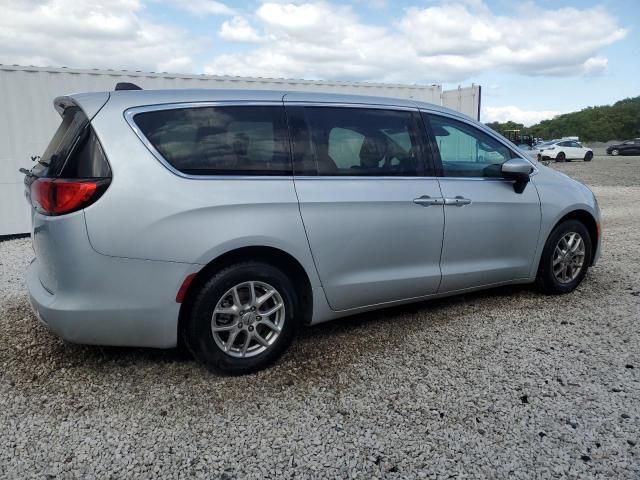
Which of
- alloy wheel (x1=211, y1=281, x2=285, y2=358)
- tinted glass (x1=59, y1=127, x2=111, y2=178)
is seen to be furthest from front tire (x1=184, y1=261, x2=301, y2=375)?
tinted glass (x1=59, y1=127, x2=111, y2=178)

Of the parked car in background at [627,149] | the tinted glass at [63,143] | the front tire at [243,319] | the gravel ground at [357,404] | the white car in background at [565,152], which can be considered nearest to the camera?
the gravel ground at [357,404]

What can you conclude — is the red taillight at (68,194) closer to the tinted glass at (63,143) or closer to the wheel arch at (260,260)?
the tinted glass at (63,143)

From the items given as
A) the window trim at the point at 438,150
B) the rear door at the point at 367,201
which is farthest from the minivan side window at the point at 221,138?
the window trim at the point at 438,150

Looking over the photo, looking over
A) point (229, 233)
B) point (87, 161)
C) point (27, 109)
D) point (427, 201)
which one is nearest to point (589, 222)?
point (427, 201)

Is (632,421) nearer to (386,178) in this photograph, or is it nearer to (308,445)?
(308,445)

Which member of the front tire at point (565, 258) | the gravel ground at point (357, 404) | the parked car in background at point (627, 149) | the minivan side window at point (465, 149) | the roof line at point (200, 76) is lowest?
the parked car in background at point (627, 149)

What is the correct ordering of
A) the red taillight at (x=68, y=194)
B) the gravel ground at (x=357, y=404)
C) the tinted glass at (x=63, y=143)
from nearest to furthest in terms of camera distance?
1. the gravel ground at (x=357, y=404)
2. the red taillight at (x=68, y=194)
3. the tinted glass at (x=63, y=143)

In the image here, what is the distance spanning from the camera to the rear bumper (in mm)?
2754

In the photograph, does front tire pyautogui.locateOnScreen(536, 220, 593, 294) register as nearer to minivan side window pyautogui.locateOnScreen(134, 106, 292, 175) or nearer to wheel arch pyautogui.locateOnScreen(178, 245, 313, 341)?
wheel arch pyautogui.locateOnScreen(178, 245, 313, 341)

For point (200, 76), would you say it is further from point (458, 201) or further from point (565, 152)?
point (565, 152)

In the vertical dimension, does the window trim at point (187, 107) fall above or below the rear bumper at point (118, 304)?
above

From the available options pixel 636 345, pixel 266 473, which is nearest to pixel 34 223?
pixel 266 473

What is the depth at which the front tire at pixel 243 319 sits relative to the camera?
9.67ft

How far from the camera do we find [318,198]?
3244 millimetres
